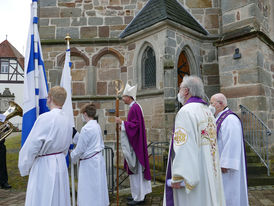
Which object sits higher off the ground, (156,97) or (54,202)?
(156,97)

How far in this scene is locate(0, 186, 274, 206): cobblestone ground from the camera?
14.5 feet

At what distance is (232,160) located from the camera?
3287 mm

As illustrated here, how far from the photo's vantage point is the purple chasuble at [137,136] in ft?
14.5

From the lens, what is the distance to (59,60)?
909 centimetres

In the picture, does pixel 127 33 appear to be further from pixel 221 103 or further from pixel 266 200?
pixel 266 200

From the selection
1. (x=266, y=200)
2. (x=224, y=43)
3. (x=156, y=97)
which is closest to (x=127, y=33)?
(x=156, y=97)

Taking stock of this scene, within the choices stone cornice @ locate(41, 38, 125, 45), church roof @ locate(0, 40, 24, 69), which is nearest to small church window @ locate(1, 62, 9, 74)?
church roof @ locate(0, 40, 24, 69)

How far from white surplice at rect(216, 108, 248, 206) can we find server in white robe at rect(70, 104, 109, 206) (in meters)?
1.85

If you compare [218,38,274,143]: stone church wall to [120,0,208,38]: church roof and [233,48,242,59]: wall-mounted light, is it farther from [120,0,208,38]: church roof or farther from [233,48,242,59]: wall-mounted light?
[120,0,208,38]: church roof

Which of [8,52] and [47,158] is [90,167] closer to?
[47,158]

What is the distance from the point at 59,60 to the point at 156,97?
13.9 ft

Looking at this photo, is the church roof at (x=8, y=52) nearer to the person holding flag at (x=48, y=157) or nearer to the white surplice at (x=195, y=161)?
the person holding flag at (x=48, y=157)

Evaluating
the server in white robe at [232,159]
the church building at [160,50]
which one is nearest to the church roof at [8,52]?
the church building at [160,50]

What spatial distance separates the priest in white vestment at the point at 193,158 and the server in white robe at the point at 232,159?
714mm
